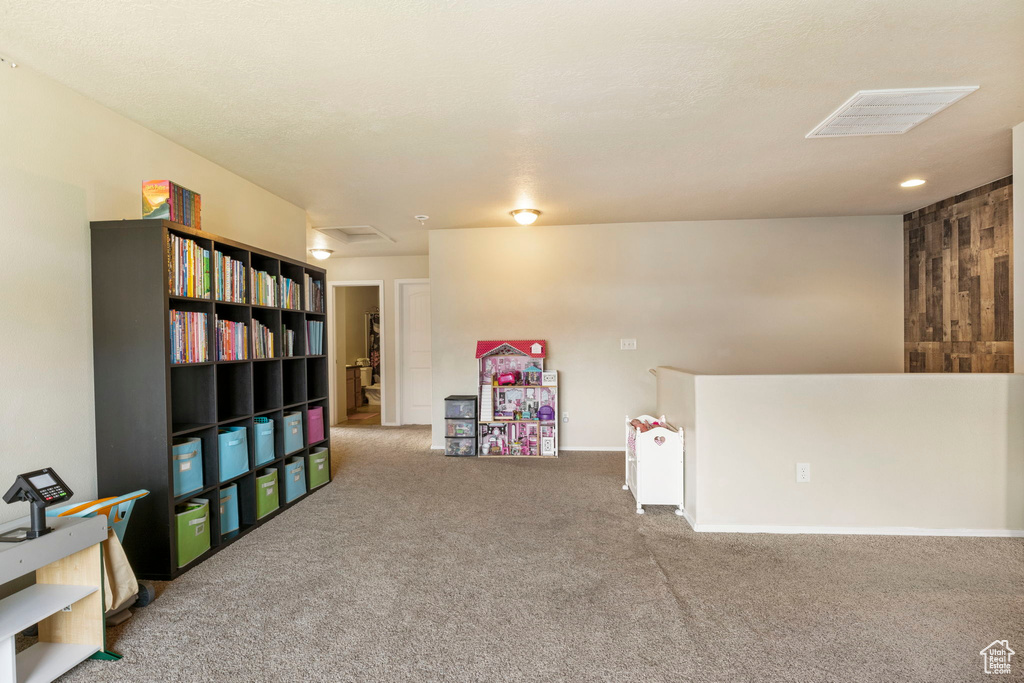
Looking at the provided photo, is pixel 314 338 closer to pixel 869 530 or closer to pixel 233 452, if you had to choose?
pixel 233 452

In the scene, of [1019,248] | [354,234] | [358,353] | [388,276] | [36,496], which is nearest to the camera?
[36,496]

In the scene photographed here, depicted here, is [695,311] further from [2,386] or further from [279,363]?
[2,386]

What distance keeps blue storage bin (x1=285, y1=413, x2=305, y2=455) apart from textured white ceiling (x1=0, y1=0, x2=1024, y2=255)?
1837 millimetres

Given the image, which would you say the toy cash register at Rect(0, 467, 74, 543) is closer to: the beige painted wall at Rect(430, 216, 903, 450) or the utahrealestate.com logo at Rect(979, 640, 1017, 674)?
the utahrealestate.com logo at Rect(979, 640, 1017, 674)

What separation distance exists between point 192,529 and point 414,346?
4610 millimetres

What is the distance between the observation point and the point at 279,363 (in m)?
3.70

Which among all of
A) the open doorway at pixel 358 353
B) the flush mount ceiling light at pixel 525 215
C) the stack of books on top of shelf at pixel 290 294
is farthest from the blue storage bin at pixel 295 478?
the open doorway at pixel 358 353

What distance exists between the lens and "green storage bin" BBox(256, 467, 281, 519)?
3.38 meters

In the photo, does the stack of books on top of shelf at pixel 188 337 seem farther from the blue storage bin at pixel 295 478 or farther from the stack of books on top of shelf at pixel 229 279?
the blue storage bin at pixel 295 478

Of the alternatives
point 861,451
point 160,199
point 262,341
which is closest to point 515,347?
point 262,341

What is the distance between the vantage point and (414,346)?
7.24m

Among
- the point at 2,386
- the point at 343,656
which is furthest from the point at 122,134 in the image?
the point at 343,656

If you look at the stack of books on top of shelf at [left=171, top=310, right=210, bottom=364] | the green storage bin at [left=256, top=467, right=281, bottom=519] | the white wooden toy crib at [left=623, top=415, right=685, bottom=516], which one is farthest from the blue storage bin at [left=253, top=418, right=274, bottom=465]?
the white wooden toy crib at [left=623, top=415, right=685, bottom=516]

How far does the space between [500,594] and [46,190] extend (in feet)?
9.51
